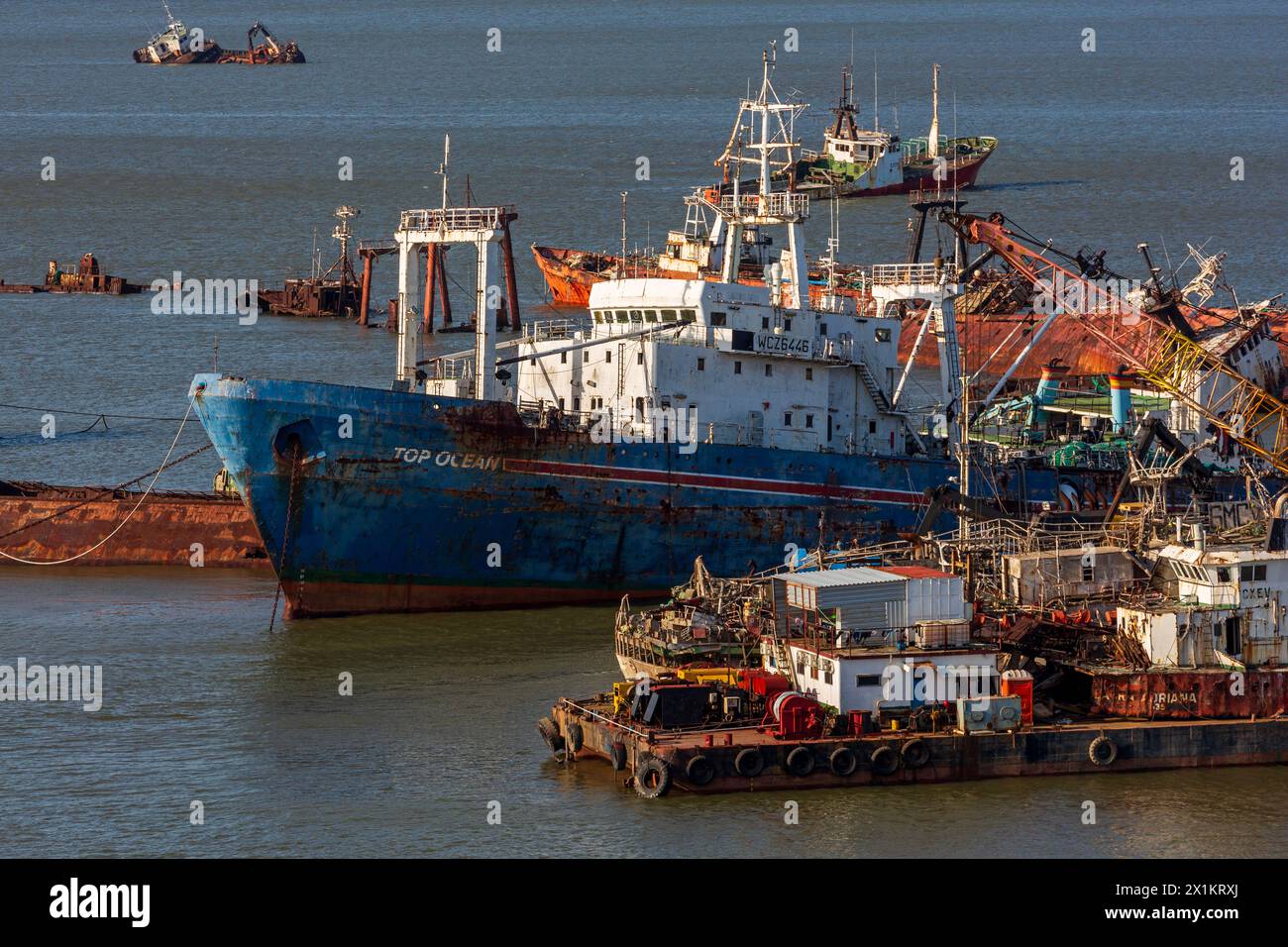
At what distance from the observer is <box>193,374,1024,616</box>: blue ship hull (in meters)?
48.6

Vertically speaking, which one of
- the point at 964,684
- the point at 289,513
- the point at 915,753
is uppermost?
the point at 289,513

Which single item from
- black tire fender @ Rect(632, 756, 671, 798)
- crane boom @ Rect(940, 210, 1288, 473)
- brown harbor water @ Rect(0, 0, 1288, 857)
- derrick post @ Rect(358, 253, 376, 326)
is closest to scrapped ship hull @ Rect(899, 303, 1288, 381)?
crane boom @ Rect(940, 210, 1288, 473)

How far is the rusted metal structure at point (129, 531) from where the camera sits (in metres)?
54.3

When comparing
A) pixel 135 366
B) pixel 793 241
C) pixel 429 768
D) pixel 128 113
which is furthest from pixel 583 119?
pixel 429 768

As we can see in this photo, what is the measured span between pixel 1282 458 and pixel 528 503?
18.2 m

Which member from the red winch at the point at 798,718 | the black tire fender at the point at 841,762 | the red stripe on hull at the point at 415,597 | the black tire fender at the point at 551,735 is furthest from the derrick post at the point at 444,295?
the black tire fender at the point at 841,762

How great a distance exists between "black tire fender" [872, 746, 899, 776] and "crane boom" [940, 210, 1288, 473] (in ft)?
58.2

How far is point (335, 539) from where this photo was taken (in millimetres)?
48969

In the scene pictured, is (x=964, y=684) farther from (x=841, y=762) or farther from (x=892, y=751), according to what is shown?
(x=841, y=762)

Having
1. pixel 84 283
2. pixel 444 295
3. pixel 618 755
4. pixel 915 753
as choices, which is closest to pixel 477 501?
pixel 618 755

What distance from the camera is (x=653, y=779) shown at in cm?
3562

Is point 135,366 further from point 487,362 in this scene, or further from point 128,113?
point 128,113

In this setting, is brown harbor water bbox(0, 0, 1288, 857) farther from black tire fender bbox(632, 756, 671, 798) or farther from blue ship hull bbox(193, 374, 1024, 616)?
blue ship hull bbox(193, 374, 1024, 616)

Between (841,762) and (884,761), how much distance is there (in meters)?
0.75
